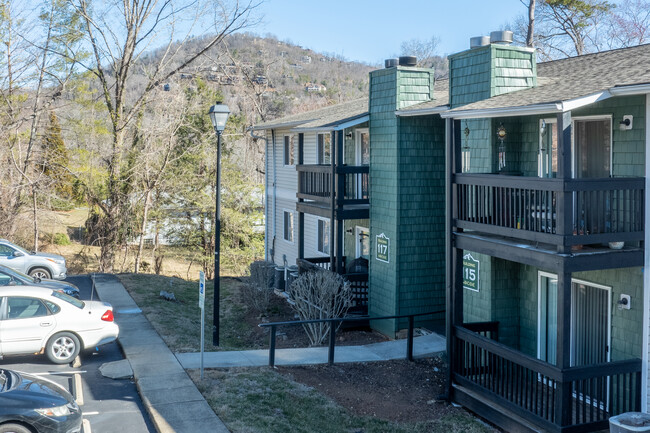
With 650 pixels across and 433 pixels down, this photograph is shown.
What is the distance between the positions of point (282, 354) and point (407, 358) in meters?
2.58

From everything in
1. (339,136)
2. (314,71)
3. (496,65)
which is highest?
(314,71)

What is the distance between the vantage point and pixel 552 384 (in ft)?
31.7

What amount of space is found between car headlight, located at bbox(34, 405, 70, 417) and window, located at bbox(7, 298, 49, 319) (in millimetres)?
4439

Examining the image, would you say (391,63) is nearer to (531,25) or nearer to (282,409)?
(282,409)

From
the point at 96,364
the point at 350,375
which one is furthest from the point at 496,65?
the point at 96,364

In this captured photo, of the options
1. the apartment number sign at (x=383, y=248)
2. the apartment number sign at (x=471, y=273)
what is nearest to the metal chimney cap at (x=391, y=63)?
the apartment number sign at (x=383, y=248)

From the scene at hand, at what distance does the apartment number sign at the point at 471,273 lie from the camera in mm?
13477

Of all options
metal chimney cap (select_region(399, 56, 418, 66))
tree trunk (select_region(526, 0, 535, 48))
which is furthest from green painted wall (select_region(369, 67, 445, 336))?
tree trunk (select_region(526, 0, 535, 48))

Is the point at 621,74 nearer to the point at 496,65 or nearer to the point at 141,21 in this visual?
the point at 496,65

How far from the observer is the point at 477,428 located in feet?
34.1

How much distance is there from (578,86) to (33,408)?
9171mm

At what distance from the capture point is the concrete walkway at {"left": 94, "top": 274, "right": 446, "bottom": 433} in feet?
32.9

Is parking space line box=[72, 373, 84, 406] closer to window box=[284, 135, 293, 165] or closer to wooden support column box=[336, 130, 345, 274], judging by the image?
wooden support column box=[336, 130, 345, 274]

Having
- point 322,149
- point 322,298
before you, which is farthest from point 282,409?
point 322,149
